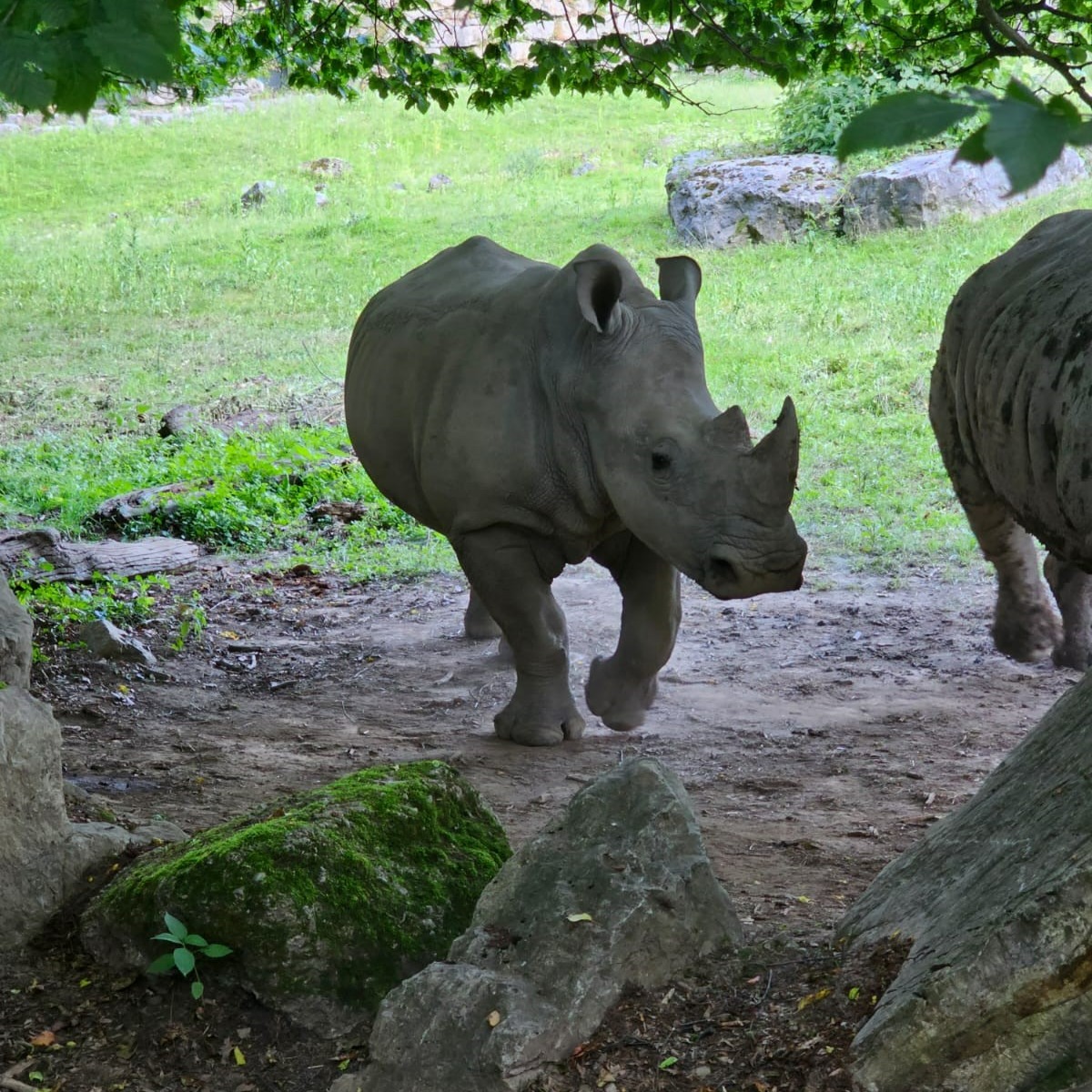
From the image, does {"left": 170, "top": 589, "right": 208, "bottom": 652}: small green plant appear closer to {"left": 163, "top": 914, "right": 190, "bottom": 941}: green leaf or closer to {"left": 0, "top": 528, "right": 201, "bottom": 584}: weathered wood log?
{"left": 0, "top": 528, "right": 201, "bottom": 584}: weathered wood log

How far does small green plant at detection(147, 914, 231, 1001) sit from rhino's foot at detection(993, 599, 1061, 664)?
4.68 metres

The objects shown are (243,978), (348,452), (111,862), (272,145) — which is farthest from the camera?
(272,145)

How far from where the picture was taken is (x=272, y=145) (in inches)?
1066

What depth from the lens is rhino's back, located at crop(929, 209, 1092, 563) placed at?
5.21 meters

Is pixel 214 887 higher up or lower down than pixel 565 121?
lower down

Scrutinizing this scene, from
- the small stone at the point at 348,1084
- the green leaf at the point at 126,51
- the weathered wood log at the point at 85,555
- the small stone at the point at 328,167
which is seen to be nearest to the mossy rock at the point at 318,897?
the small stone at the point at 348,1084

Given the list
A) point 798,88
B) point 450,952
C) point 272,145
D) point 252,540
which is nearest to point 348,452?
point 252,540

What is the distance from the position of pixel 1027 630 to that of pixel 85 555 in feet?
18.1

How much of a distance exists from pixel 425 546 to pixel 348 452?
2402 mm

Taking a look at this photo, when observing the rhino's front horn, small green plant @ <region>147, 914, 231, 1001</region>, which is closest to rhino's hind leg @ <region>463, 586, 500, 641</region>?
the rhino's front horn

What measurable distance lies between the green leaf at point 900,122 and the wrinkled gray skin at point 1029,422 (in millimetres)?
3707

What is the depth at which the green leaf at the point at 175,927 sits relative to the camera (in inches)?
138

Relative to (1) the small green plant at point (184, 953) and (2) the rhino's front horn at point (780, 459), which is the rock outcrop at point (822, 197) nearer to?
(2) the rhino's front horn at point (780, 459)

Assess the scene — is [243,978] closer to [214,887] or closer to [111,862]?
Result: [214,887]
